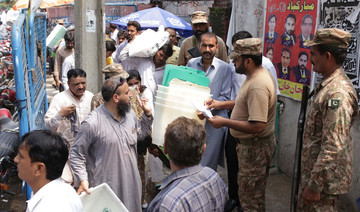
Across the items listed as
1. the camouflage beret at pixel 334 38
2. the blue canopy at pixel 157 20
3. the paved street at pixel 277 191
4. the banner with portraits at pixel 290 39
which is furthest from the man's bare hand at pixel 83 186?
the blue canopy at pixel 157 20

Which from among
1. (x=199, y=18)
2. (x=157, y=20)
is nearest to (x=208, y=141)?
(x=199, y=18)

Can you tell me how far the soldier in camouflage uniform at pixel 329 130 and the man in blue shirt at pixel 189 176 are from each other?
979 millimetres

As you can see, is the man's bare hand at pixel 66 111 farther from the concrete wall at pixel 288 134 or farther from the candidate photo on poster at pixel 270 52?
the candidate photo on poster at pixel 270 52

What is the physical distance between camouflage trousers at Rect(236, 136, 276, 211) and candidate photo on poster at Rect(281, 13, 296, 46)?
6.94 feet

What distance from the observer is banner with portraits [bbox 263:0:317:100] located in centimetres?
523

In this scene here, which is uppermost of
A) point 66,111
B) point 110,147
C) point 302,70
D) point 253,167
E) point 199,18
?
Answer: point 199,18

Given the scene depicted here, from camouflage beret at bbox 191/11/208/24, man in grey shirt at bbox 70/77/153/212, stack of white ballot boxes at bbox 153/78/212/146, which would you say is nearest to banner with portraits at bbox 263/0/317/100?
camouflage beret at bbox 191/11/208/24

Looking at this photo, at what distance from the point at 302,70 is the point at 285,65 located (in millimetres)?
407

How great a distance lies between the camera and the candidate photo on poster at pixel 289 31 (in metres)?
5.50

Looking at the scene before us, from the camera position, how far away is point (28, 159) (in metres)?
2.27

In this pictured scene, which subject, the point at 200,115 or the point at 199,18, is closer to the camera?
the point at 200,115

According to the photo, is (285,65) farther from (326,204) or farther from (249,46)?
(326,204)

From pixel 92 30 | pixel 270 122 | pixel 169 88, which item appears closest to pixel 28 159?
pixel 169 88

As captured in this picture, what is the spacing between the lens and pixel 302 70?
5344 mm
